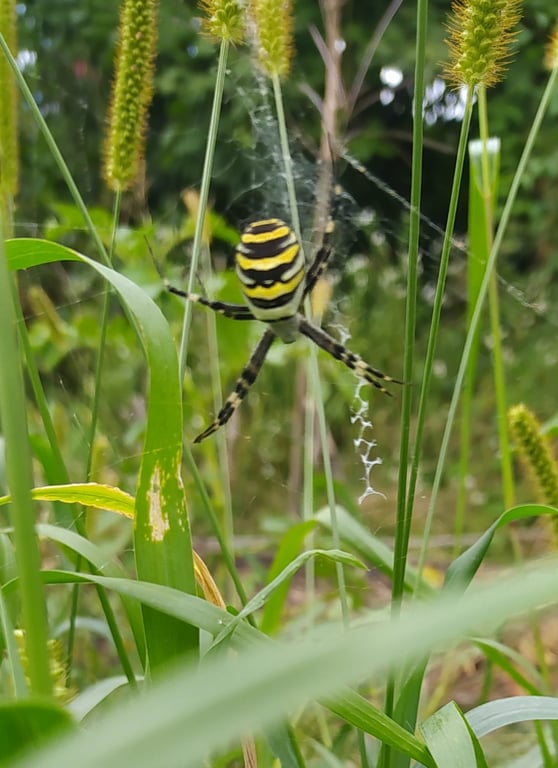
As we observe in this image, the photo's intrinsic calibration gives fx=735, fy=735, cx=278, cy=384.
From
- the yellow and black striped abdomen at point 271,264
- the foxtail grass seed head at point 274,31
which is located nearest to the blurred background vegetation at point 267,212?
the yellow and black striped abdomen at point 271,264

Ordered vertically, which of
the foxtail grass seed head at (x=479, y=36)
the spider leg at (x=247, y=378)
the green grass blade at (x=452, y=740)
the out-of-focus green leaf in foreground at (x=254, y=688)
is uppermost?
the foxtail grass seed head at (x=479, y=36)

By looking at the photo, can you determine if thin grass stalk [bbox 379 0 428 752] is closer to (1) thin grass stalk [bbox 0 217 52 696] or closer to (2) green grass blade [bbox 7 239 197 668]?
(2) green grass blade [bbox 7 239 197 668]

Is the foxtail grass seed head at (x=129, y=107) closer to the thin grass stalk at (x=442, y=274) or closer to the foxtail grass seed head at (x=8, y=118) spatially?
the foxtail grass seed head at (x=8, y=118)

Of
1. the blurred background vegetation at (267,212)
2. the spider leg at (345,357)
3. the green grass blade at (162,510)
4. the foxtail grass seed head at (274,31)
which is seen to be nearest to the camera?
the green grass blade at (162,510)

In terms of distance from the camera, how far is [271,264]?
772 mm

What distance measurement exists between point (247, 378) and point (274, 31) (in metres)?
0.50

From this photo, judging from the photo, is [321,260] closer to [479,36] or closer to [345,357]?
[345,357]

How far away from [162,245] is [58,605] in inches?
26.8

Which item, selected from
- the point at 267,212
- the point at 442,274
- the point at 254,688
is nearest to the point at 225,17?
the point at 442,274

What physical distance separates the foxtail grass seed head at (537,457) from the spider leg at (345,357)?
23 cm

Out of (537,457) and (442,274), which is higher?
(442,274)

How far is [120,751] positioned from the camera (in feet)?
0.48

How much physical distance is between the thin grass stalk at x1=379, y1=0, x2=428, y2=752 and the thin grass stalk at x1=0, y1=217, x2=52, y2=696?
0.26 m

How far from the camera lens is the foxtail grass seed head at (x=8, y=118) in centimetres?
67
